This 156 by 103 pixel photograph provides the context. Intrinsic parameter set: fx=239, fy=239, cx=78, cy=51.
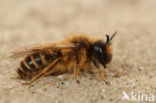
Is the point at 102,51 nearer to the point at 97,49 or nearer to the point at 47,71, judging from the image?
the point at 97,49

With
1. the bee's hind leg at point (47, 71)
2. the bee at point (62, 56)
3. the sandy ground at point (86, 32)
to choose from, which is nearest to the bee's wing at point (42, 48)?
the bee at point (62, 56)

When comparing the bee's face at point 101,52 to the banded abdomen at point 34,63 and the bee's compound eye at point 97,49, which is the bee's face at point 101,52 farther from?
the banded abdomen at point 34,63

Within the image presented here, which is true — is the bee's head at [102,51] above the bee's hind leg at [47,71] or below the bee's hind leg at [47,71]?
above

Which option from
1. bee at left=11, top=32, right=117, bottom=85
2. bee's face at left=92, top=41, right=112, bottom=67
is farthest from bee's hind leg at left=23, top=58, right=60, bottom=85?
bee's face at left=92, top=41, right=112, bottom=67

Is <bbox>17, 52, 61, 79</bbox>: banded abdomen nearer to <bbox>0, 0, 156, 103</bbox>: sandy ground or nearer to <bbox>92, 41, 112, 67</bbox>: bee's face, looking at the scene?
<bbox>0, 0, 156, 103</bbox>: sandy ground

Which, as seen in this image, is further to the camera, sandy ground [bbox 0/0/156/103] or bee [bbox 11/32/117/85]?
bee [bbox 11/32/117/85]

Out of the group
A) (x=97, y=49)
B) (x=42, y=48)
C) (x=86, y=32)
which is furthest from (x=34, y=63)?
(x=86, y=32)
